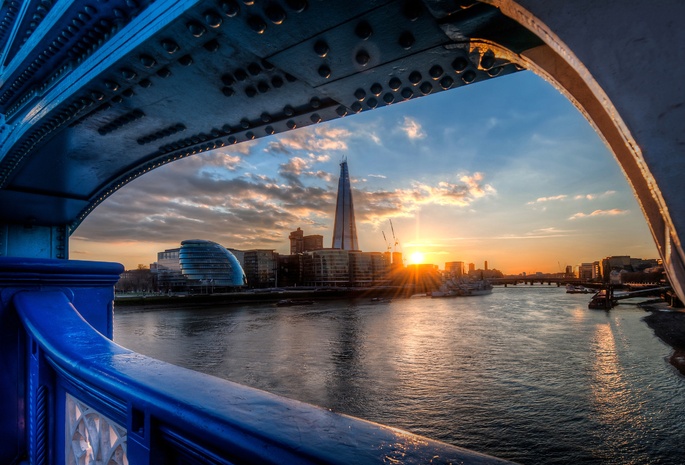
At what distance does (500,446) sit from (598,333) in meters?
31.0

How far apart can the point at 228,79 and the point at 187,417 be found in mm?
3124

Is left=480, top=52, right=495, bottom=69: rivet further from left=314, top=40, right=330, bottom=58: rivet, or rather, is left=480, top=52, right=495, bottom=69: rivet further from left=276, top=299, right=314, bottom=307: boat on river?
left=276, top=299, right=314, bottom=307: boat on river

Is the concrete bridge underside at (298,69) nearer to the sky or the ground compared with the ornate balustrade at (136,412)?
nearer to the sky

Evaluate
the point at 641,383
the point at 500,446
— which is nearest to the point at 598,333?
the point at 641,383

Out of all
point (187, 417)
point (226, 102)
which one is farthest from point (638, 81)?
point (226, 102)

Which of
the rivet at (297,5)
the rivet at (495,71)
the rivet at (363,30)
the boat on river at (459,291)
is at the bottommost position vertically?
the boat on river at (459,291)

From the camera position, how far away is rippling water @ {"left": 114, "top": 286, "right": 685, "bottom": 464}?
1384 centimetres

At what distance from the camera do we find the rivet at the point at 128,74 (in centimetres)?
318

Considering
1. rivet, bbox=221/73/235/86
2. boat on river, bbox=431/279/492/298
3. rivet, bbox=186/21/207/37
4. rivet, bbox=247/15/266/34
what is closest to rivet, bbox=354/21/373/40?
rivet, bbox=247/15/266/34

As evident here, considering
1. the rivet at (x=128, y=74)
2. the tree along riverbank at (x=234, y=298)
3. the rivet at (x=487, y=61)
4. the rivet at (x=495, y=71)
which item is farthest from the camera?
the tree along riverbank at (x=234, y=298)

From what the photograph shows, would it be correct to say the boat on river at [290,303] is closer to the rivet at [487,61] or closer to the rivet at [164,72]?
the rivet at [164,72]

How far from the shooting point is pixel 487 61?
2.35m

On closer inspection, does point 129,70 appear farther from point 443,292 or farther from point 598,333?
point 443,292

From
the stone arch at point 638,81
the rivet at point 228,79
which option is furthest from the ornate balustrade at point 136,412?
the rivet at point 228,79
